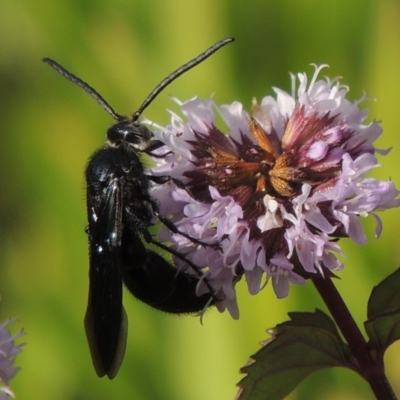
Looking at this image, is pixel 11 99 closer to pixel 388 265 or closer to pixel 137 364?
pixel 137 364

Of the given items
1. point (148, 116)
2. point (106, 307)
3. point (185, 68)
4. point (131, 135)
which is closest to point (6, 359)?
point (106, 307)

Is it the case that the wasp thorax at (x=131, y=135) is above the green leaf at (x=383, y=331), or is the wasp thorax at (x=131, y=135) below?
above

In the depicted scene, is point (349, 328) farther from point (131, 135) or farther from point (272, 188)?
point (131, 135)

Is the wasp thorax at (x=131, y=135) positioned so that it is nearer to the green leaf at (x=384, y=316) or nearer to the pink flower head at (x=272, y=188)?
the pink flower head at (x=272, y=188)

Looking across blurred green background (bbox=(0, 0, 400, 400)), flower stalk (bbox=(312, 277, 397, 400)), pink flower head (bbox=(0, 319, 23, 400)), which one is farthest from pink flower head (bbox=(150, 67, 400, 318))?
blurred green background (bbox=(0, 0, 400, 400))

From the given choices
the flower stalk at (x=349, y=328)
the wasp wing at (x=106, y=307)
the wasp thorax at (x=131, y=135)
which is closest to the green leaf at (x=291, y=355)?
the flower stalk at (x=349, y=328)

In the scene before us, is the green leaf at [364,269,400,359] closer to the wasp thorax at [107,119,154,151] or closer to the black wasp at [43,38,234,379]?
the black wasp at [43,38,234,379]
